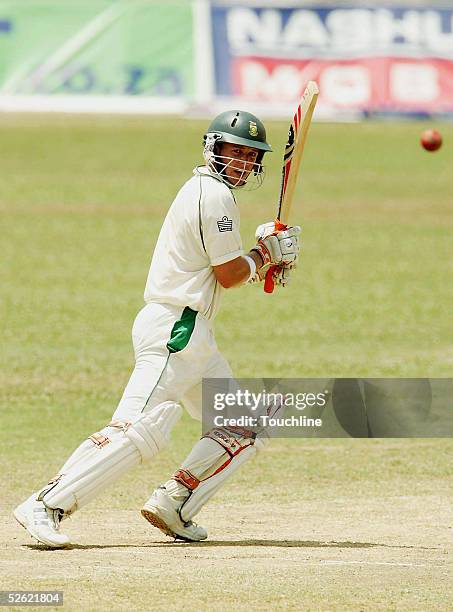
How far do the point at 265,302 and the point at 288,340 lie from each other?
2301 mm

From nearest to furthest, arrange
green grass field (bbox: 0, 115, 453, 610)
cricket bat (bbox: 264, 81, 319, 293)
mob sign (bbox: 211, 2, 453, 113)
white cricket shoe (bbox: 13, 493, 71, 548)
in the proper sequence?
green grass field (bbox: 0, 115, 453, 610) < white cricket shoe (bbox: 13, 493, 71, 548) < cricket bat (bbox: 264, 81, 319, 293) < mob sign (bbox: 211, 2, 453, 113)

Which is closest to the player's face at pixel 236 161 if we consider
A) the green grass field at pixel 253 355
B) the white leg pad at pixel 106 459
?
the white leg pad at pixel 106 459

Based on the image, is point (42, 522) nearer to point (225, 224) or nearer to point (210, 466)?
point (210, 466)

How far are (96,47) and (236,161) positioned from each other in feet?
83.1

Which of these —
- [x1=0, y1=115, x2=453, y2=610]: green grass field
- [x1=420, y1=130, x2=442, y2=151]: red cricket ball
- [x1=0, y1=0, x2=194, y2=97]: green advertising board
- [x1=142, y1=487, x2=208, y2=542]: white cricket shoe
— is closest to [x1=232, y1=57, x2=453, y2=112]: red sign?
[x1=0, y1=0, x2=194, y2=97]: green advertising board

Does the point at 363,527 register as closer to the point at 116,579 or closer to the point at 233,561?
the point at 233,561

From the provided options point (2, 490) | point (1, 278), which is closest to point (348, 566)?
point (2, 490)

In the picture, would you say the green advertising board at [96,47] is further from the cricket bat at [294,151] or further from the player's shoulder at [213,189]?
the player's shoulder at [213,189]

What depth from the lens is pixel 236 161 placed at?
6863 mm

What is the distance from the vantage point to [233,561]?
6297 millimetres

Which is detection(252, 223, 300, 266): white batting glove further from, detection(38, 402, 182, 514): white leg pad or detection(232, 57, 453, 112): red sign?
detection(232, 57, 453, 112): red sign

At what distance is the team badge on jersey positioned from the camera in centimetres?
662

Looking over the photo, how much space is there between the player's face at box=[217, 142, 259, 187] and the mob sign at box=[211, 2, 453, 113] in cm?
2483

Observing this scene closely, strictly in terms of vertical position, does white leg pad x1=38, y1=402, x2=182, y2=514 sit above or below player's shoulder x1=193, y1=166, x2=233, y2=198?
below
